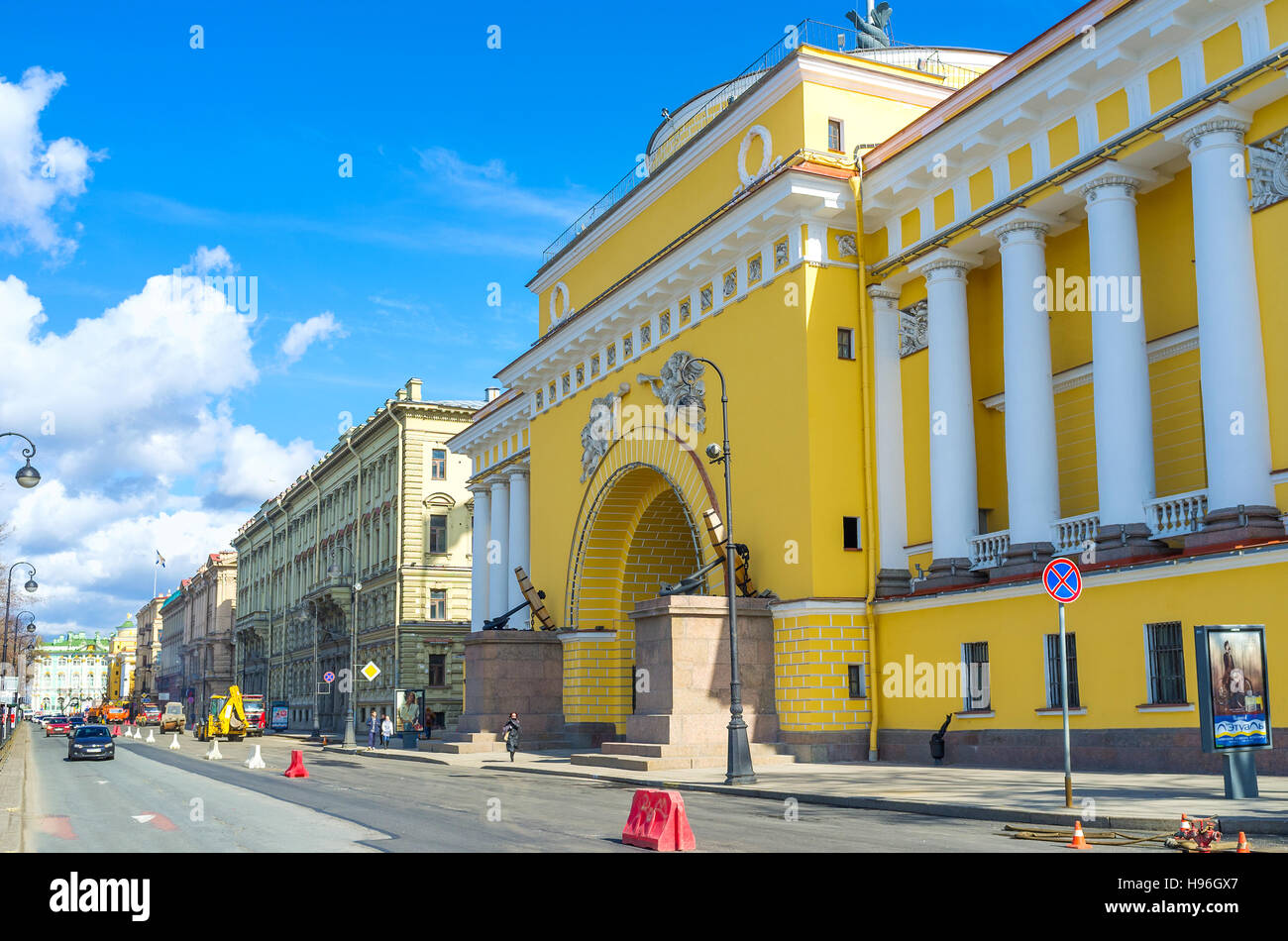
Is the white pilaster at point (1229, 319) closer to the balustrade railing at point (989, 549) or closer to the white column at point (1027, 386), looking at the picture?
the white column at point (1027, 386)

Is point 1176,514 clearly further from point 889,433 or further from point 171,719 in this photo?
point 171,719

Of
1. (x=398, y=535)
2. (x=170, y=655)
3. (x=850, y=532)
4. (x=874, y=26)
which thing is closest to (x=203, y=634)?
(x=170, y=655)

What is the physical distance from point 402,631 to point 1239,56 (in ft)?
182

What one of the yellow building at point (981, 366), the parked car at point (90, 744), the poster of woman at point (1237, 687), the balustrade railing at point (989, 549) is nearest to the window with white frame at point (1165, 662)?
the yellow building at point (981, 366)

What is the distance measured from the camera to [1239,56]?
21.1 m

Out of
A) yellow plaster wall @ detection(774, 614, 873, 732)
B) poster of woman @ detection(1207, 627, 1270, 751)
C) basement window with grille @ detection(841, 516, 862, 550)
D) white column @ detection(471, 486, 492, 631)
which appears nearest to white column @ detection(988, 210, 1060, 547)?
basement window with grille @ detection(841, 516, 862, 550)

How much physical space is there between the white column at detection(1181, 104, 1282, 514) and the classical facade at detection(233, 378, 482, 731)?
42434 millimetres

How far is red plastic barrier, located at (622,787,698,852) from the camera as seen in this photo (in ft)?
40.1

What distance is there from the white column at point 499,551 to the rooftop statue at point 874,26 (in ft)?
78.3

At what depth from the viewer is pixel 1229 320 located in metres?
20.8

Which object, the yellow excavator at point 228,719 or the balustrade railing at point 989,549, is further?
the yellow excavator at point 228,719

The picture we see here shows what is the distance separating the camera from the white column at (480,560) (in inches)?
2138
